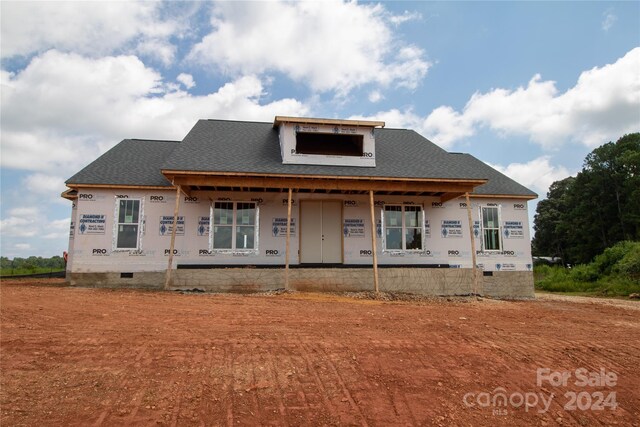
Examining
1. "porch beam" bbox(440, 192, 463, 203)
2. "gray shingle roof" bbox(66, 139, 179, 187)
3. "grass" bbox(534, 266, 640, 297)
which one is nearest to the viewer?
"gray shingle roof" bbox(66, 139, 179, 187)

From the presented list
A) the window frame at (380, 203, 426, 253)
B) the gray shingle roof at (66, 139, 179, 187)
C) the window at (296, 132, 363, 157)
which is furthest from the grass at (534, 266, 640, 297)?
the gray shingle roof at (66, 139, 179, 187)

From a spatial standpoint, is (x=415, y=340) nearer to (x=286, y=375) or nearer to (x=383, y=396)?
(x=383, y=396)

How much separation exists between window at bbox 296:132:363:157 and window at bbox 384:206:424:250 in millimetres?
2650

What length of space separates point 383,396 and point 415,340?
2136mm

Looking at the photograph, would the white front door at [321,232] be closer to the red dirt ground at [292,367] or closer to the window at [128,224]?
the window at [128,224]

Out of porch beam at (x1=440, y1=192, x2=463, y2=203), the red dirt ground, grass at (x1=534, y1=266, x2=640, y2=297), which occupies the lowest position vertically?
the red dirt ground

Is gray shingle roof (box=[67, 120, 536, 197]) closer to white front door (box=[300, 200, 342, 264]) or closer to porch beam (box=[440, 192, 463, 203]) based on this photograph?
porch beam (box=[440, 192, 463, 203])

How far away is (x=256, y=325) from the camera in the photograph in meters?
7.59

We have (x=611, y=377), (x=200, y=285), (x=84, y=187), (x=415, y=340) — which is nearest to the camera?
(x=611, y=377)

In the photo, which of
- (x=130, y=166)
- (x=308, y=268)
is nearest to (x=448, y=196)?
(x=308, y=268)

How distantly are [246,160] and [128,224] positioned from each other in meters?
4.75

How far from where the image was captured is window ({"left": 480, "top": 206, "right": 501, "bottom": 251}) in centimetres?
1655

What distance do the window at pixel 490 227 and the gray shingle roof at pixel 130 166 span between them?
1205 cm

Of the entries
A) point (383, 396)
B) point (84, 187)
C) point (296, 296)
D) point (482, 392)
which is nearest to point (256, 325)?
point (383, 396)
